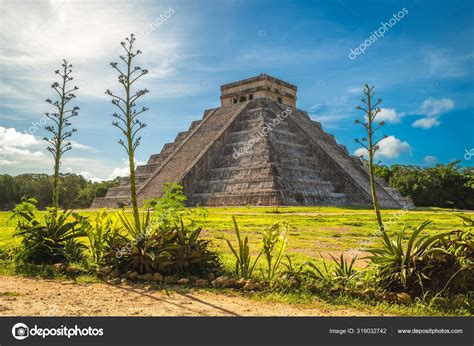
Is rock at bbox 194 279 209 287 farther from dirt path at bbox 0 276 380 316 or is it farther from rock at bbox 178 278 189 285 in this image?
dirt path at bbox 0 276 380 316

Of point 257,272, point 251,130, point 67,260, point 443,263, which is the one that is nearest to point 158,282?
point 257,272

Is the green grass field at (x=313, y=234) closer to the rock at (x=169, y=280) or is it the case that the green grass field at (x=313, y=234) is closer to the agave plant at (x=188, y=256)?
the agave plant at (x=188, y=256)

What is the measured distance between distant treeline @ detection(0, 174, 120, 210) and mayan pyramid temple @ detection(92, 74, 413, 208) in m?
13.8

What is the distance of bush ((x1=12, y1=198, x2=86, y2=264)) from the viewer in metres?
7.82

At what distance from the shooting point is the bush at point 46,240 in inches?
308

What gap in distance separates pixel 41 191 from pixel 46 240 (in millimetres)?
44036

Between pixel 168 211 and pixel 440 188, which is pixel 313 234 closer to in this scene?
pixel 168 211

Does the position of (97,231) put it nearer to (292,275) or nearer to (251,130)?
(292,275)

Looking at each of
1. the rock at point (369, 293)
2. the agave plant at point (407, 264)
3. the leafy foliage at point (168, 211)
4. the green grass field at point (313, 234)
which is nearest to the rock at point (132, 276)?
the leafy foliage at point (168, 211)

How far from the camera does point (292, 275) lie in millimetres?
6289

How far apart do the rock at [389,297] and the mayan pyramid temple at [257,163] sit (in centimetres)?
2017

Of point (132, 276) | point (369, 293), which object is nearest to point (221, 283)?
point (132, 276)

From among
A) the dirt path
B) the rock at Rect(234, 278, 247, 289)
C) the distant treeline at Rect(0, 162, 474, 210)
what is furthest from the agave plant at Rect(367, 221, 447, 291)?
the distant treeline at Rect(0, 162, 474, 210)
